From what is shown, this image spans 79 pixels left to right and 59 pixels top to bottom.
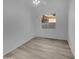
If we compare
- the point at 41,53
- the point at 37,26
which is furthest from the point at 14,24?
the point at 37,26

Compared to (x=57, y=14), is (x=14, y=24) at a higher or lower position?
lower

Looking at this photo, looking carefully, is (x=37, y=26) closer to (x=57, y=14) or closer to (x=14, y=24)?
(x=57, y=14)

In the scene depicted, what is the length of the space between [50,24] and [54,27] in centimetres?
36

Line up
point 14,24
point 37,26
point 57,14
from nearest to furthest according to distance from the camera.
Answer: point 14,24 → point 57,14 → point 37,26

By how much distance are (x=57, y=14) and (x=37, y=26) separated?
1.74 meters

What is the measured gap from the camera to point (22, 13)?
540 cm

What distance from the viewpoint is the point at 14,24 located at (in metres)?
4.57

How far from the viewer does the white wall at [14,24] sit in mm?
3926

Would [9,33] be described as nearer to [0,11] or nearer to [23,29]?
[23,29]

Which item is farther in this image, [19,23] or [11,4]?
[19,23]

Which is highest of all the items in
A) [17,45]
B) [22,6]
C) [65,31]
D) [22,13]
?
[22,6]

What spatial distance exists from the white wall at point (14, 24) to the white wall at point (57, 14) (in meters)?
1.97

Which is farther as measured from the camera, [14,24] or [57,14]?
[57,14]
